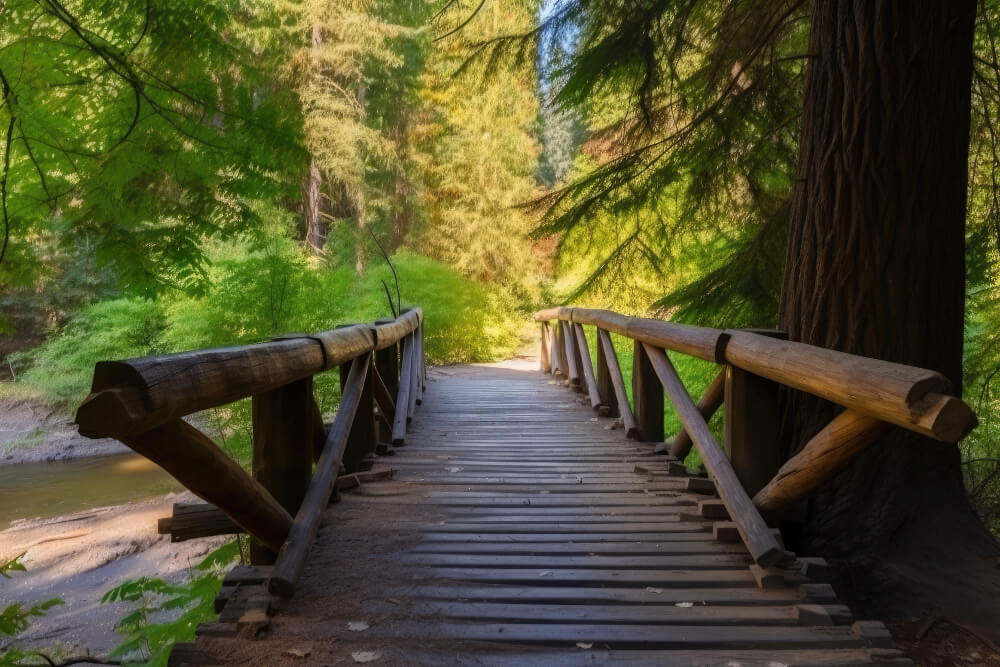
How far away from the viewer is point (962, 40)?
334cm

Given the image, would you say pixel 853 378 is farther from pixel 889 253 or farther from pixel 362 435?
pixel 362 435

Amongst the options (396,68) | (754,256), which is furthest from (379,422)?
(396,68)

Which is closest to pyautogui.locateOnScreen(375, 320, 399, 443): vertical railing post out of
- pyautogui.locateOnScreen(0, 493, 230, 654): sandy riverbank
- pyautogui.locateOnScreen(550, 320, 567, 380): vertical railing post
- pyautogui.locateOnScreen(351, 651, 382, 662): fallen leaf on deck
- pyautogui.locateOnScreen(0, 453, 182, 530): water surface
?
pyautogui.locateOnScreen(351, 651, 382, 662): fallen leaf on deck

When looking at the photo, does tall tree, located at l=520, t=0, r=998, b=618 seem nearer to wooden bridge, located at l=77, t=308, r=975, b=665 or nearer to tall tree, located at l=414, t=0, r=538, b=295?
wooden bridge, located at l=77, t=308, r=975, b=665

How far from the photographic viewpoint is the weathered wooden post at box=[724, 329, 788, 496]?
3283 millimetres

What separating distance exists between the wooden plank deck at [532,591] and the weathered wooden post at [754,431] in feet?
0.99

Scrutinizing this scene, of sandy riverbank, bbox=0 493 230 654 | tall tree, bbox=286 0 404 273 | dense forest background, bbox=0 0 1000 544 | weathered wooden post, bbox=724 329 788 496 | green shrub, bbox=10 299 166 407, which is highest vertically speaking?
tall tree, bbox=286 0 404 273

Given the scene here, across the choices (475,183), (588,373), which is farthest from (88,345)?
(588,373)

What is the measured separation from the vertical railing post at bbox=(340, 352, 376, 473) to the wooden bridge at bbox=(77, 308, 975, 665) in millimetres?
47

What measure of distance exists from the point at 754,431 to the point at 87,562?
35.1 ft

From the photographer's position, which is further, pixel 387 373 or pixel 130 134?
pixel 387 373

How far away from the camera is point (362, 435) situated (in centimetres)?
457

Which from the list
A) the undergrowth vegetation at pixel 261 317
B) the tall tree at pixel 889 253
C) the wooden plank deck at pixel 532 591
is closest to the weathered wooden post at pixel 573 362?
the undergrowth vegetation at pixel 261 317

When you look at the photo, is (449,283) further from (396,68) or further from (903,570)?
(903,570)
